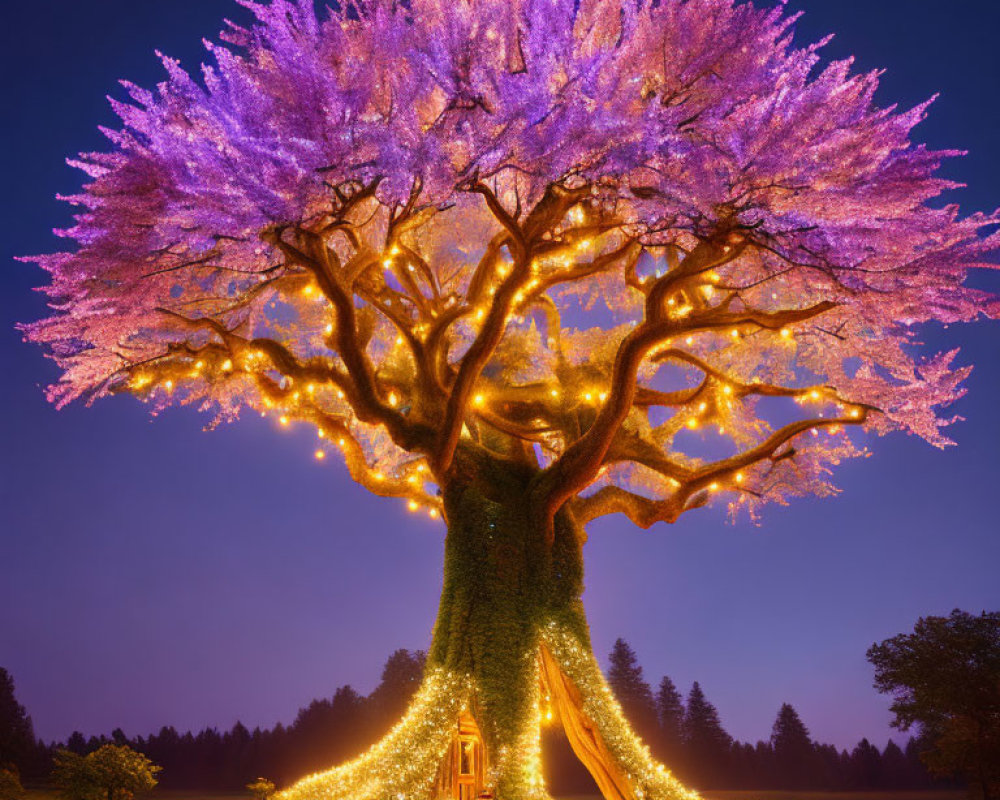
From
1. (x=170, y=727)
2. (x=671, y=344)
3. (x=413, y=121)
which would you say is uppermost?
(x=671, y=344)

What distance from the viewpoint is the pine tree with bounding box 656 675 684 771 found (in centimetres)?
3259

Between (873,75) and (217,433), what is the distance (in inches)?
1514

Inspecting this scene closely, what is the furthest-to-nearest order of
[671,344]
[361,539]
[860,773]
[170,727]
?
[361,539], [860,773], [170,727], [671,344]

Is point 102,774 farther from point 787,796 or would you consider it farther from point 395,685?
point 787,796

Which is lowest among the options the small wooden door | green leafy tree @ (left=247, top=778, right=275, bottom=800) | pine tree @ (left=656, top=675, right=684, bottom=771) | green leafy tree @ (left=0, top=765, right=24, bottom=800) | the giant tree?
green leafy tree @ (left=0, top=765, right=24, bottom=800)

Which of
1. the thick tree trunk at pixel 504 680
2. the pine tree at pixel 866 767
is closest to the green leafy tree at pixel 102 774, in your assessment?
the thick tree trunk at pixel 504 680

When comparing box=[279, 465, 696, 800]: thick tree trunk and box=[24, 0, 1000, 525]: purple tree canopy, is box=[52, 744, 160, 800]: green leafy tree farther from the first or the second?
box=[24, 0, 1000, 525]: purple tree canopy

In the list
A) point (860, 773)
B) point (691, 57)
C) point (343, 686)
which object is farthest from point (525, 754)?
point (860, 773)

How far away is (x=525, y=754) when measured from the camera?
25.3 ft

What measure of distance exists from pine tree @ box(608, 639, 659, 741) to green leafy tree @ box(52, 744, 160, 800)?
86.7 ft

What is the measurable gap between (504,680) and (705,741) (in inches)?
1135

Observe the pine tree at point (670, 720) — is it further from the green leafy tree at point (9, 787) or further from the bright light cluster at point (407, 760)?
the bright light cluster at point (407, 760)

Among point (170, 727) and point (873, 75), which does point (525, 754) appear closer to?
point (873, 75)

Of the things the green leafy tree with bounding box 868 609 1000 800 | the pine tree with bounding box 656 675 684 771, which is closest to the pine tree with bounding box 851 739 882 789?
the pine tree with bounding box 656 675 684 771
